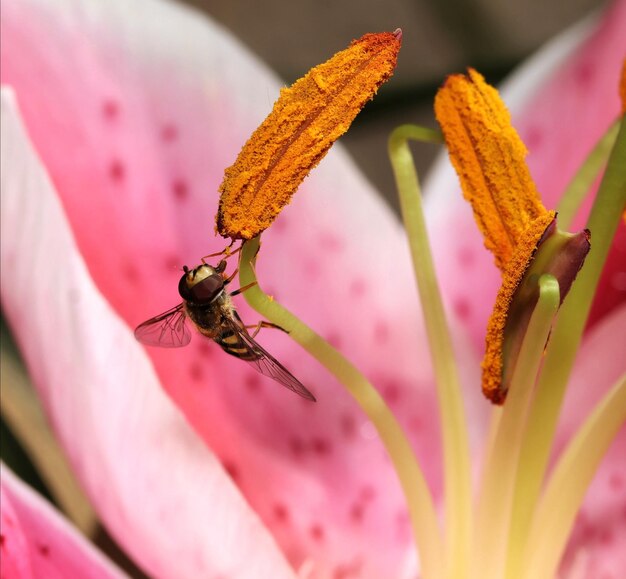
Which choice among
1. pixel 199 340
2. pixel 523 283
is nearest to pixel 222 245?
pixel 199 340

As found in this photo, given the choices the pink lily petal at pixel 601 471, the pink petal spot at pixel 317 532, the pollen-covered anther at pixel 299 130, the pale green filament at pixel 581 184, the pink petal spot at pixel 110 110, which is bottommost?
the pink lily petal at pixel 601 471

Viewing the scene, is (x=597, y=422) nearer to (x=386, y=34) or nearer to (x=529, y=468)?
(x=529, y=468)

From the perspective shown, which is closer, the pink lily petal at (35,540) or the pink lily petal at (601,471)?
the pink lily petal at (35,540)

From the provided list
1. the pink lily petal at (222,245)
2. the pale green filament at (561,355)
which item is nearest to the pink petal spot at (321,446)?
the pink lily petal at (222,245)

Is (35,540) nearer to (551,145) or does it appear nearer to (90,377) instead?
(90,377)

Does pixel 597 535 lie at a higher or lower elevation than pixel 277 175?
lower

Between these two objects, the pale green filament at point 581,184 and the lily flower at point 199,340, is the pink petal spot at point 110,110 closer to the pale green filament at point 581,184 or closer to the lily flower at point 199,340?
the lily flower at point 199,340

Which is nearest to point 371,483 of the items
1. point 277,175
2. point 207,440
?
point 207,440

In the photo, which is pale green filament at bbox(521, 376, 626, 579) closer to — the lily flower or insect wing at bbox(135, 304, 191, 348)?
the lily flower
